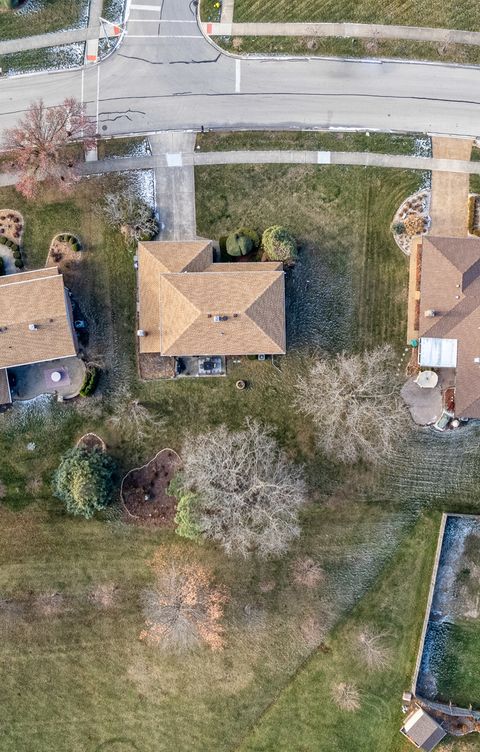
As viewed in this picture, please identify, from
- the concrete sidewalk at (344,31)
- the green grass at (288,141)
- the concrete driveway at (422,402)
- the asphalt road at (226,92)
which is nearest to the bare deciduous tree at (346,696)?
the concrete driveway at (422,402)

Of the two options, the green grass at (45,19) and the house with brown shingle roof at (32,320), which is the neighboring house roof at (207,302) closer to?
the house with brown shingle roof at (32,320)

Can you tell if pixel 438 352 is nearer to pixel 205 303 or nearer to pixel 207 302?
pixel 207 302

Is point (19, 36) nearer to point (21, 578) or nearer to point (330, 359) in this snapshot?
point (330, 359)

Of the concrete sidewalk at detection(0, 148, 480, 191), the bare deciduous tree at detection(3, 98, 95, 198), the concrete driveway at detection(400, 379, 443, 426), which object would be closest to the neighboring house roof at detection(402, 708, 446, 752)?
the concrete driveway at detection(400, 379, 443, 426)

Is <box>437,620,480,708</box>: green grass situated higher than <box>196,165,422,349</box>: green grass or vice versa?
<box>196,165,422,349</box>: green grass

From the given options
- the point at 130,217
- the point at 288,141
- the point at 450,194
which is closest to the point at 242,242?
the point at 130,217

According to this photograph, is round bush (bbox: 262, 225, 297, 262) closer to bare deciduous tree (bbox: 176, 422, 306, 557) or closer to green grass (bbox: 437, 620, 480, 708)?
bare deciduous tree (bbox: 176, 422, 306, 557)
